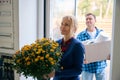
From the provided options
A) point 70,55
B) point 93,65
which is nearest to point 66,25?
point 70,55

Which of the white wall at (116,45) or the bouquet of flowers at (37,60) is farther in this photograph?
the white wall at (116,45)

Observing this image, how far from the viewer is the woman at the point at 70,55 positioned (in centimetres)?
160

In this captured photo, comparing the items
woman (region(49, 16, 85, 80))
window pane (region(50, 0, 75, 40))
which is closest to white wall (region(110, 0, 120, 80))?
woman (region(49, 16, 85, 80))

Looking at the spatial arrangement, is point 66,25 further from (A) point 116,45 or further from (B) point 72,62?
(A) point 116,45

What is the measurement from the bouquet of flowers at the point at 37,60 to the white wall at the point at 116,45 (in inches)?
27.5

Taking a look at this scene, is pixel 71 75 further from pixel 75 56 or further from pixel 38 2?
pixel 38 2

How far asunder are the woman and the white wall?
399 millimetres

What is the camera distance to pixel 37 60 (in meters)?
1.33

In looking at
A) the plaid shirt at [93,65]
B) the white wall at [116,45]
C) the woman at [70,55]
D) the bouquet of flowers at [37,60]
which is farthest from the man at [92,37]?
the bouquet of flowers at [37,60]

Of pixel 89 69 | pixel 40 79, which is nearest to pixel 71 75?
pixel 40 79

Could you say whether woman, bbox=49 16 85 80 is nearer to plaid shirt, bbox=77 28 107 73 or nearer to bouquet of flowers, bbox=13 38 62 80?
bouquet of flowers, bbox=13 38 62 80

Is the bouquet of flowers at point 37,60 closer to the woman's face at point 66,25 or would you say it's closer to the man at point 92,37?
the woman's face at point 66,25

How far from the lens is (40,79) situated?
4.52 ft

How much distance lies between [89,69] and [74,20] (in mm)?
991
